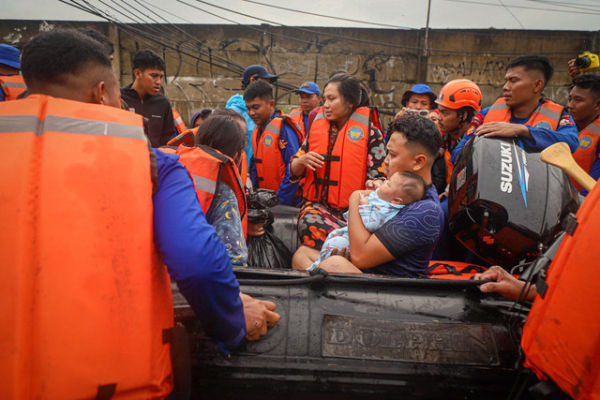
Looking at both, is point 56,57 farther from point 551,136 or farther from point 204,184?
point 551,136

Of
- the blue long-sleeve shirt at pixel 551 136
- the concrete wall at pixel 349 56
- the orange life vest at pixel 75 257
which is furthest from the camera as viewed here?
the concrete wall at pixel 349 56

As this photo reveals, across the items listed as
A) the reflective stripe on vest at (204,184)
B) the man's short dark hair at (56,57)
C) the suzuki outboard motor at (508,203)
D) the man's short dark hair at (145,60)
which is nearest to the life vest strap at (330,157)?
the suzuki outboard motor at (508,203)

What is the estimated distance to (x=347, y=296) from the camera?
1.68 metres

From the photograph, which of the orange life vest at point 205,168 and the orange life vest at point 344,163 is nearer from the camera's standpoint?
the orange life vest at point 205,168

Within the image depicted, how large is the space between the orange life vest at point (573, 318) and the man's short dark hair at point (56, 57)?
66.5 inches

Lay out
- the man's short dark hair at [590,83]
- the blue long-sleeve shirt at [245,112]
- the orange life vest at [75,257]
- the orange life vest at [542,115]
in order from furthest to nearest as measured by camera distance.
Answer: the blue long-sleeve shirt at [245,112], the man's short dark hair at [590,83], the orange life vest at [542,115], the orange life vest at [75,257]

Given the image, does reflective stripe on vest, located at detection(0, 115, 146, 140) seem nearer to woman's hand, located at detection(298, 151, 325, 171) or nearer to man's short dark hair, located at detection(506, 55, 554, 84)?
woman's hand, located at detection(298, 151, 325, 171)

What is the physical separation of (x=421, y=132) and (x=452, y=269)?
0.92 meters

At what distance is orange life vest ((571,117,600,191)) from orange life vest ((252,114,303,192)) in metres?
2.90

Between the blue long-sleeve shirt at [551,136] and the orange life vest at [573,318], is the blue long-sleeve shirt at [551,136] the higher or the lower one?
the higher one

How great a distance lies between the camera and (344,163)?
306 centimetres

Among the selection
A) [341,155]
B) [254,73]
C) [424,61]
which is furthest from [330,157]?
[424,61]

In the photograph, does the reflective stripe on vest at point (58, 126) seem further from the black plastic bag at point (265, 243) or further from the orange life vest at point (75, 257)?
the black plastic bag at point (265, 243)

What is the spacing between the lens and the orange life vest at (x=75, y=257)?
863 mm
